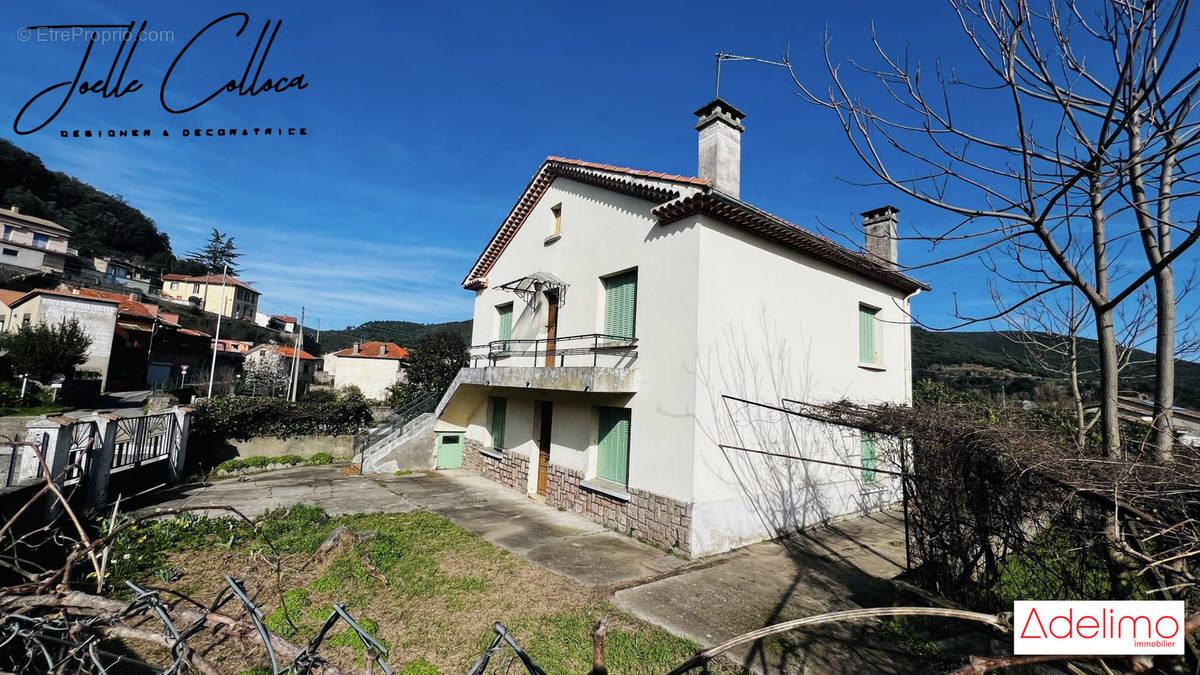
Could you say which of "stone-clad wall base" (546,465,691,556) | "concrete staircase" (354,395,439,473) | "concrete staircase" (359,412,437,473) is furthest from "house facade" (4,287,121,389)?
"stone-clad wall base" (546,465,691,556)

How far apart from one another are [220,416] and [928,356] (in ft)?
135

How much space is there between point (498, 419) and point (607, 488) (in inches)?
240

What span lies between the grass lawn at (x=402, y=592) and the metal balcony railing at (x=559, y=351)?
14.4ft

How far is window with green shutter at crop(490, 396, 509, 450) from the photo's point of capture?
1497cm

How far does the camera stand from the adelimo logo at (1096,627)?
1659mm

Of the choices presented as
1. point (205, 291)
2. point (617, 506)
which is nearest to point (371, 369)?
point (617, 506)

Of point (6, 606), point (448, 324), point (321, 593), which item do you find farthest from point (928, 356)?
point (448, 324)

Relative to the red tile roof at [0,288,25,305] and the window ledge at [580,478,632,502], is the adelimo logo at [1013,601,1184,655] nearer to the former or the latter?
the window ledge at [580,478,632,502]

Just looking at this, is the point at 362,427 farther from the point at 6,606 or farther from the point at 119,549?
the point at 6,606

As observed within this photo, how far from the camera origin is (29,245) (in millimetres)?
54500

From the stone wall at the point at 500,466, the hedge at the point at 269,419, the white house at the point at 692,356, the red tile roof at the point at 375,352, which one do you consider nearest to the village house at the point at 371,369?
the red tile roof at the point at 375,352

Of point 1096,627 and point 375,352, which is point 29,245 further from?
point 1096,627

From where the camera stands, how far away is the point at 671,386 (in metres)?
9.13

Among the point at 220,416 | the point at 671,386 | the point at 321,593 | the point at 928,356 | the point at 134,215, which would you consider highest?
the point at 134,215
